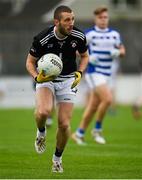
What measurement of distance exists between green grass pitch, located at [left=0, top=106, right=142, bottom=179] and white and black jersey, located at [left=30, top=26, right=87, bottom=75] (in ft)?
4.90

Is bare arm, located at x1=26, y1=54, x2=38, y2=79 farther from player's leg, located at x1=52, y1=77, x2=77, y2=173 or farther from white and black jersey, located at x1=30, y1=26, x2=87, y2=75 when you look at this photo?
player's leg, located at x1=52, y1=77, x2=77, y2=173

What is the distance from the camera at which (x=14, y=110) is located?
1145 inches

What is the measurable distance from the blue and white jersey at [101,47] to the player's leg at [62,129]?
503cm

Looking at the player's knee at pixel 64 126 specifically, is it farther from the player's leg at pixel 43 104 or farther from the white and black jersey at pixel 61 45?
the white and black jersey at pixel 61 45

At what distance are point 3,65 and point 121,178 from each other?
21.2 meters

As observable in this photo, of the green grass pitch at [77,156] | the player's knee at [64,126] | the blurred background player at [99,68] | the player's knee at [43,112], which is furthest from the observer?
the blurred background player at [99,68]

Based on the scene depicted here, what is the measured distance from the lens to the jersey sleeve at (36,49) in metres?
11.2

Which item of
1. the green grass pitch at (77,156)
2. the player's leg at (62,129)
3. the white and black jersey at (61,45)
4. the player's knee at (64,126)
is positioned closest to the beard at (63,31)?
the white and black jersey at (61,45)

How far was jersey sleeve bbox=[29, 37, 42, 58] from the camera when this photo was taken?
11227 millimetres

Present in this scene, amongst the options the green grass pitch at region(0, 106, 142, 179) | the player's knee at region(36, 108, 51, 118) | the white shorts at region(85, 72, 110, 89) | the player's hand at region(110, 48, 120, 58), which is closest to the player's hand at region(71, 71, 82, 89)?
the player's knee at region(36, 108, 51, 118)

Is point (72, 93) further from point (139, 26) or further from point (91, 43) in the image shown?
point (139, 26)

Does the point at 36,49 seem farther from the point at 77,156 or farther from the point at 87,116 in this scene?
the point at 87,116

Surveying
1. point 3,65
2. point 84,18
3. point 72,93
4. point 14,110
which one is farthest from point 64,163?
point 84,18

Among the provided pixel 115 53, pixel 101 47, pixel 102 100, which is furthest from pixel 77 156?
pixel 101 47
